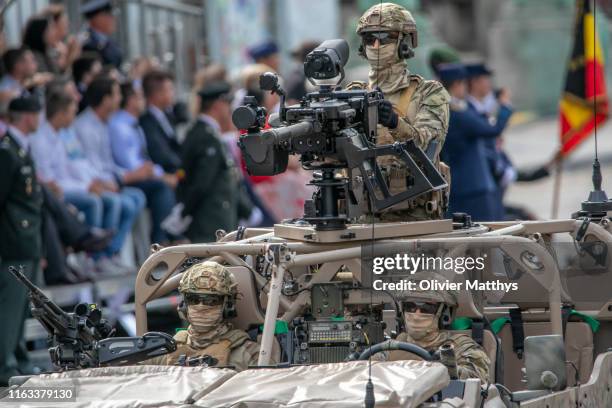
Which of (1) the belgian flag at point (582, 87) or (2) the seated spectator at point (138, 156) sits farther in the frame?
(1) the belgian flag at point (582, 87)

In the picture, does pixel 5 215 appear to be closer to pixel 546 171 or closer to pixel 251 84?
pixel 251 84

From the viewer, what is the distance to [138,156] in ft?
62.1

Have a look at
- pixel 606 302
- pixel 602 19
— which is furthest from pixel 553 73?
pixel 606 302

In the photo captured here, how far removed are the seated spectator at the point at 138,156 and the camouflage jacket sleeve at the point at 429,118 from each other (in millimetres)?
6740

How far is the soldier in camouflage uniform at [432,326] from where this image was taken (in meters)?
10.7

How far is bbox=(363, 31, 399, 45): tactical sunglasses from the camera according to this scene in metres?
12.2

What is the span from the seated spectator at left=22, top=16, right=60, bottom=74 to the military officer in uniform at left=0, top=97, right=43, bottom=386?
7.17ft

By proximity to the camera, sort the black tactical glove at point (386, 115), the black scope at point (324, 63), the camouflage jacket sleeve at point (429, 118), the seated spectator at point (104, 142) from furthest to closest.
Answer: the seated spectator at point (104, 142) → the camouflage jacket sleeve at point (429, 118) → the black tactical glove at point (386, 115) → the black scope at point (324, 63)

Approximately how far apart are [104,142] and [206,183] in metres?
1.14

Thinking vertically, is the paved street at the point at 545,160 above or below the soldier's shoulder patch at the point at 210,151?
below

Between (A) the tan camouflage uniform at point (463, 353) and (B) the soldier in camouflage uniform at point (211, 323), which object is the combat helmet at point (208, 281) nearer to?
(B) the soldier in camouflage uniform at point (211, 323)

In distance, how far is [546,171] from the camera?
22000 millimetres

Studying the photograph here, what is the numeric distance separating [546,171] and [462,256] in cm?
1111

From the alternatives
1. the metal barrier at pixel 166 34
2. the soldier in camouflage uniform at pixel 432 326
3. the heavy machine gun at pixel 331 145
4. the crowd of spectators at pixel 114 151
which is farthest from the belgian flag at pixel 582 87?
the soldier in camouflage uniform at pixel 432 326
